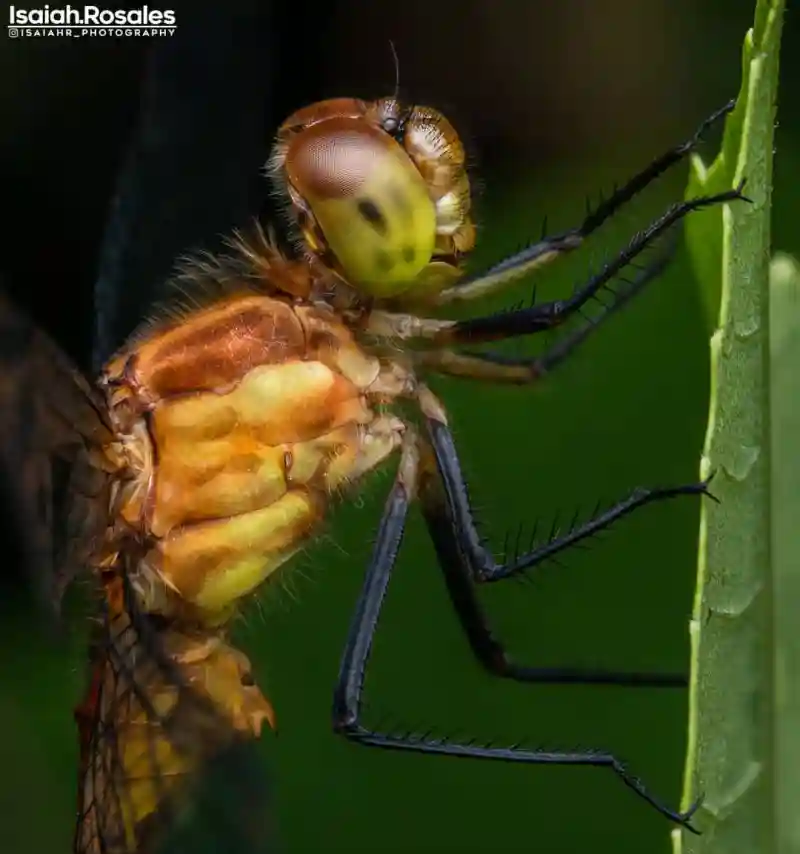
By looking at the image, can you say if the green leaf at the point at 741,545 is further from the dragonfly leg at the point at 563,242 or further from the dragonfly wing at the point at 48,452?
the dragonfly wing at the point at 48,452

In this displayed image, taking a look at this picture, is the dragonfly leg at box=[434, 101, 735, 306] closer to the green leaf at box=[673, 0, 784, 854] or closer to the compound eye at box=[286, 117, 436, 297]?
the compound eye at box=[286, 117, 436, 297]

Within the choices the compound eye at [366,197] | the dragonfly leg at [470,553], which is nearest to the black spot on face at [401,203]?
the compound eye at [366,197]

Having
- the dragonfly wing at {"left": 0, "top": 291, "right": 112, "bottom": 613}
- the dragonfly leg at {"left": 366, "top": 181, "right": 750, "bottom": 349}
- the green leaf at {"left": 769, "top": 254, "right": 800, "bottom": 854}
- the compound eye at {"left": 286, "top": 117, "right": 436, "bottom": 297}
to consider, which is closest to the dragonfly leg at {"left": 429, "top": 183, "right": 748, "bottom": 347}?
the dragonfly leg at {"left": 366, "top": 181, "right": 750, "bottom": 349}

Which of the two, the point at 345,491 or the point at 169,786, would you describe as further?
the point at 345,491

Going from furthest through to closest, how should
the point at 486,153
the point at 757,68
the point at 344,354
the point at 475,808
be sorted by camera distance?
the point at 486,153
the point at 475,808
the point at 344,354
the point at 757,68

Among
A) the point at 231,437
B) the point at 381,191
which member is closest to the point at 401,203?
the point at 381,191

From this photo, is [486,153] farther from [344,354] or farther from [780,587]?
[780,587]

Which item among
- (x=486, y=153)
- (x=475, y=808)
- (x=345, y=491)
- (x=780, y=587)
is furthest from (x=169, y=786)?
(x=486, y=153)
